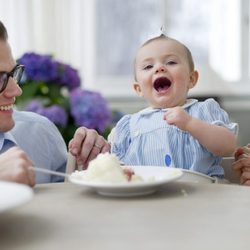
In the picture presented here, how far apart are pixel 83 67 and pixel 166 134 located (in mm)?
2715

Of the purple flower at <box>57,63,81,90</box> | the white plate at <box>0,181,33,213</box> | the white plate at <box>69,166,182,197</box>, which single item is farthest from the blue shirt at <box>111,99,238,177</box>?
the purple flower at <box>57,63,81,90</box>

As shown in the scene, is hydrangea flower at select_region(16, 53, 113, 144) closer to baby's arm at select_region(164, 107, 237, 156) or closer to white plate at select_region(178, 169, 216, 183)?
baby's arm at select_region(164, 107, 237, 156)

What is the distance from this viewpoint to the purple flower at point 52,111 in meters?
3.25

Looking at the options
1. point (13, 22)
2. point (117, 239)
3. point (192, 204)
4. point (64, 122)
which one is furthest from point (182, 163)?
point (13, 22)

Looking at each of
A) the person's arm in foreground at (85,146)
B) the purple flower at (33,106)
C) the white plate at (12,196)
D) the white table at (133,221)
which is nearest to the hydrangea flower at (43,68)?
the purple flower at (33,106)

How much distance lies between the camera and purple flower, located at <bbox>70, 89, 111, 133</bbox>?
11.4 feet

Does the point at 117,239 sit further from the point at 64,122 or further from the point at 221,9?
the point at 221,9

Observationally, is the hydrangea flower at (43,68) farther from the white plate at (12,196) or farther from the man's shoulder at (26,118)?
the white plate at (12,196)

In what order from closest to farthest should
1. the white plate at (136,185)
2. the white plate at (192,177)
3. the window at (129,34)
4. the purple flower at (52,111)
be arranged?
the white plate at (136,185)
the white plate at (192,177)
the purple flower at (52,111)
the window at (129,34)

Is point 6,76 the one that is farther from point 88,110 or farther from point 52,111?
point 88,110

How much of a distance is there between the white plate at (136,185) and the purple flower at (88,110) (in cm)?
235

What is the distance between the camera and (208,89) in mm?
4332

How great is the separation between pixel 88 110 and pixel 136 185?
98.6 inches

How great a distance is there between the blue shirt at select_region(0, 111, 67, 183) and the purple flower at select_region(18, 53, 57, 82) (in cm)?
162
